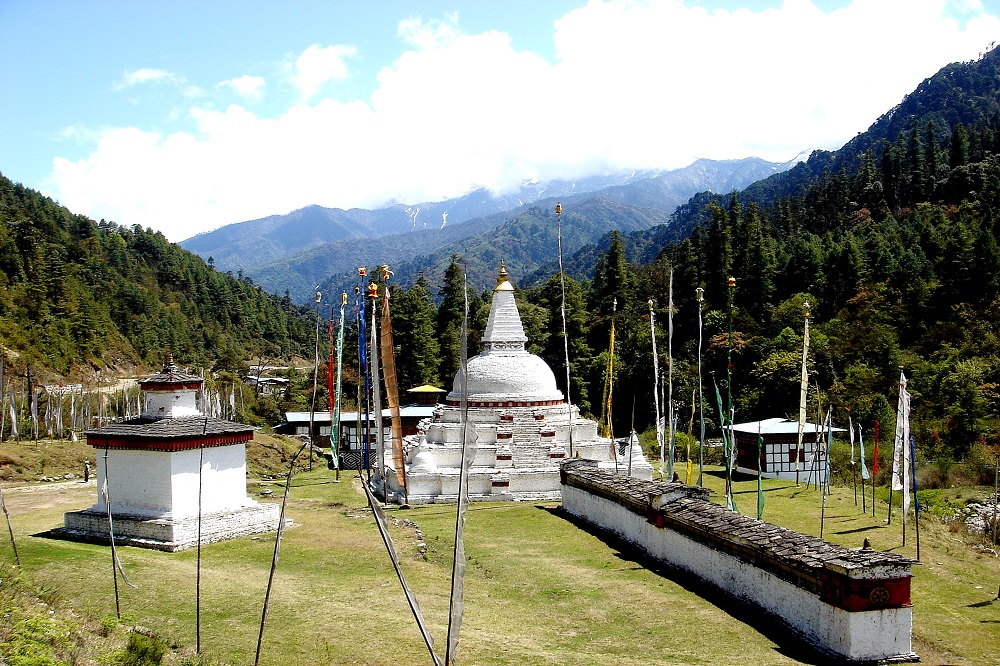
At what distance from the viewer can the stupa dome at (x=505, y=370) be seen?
3869cm

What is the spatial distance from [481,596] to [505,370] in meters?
21.3

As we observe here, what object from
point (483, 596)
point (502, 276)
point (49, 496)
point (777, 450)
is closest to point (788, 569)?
point (483, 596)

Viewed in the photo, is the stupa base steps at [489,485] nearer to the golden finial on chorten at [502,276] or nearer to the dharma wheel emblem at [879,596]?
the golden finial on chorten at [502,276]

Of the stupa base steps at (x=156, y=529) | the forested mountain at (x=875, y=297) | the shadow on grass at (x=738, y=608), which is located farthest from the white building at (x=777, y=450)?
the stupa base steps at (x=156, y=529)

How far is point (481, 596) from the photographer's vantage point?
59.7 feet

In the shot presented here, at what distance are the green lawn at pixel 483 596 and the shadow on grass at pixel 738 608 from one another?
0.23 feet

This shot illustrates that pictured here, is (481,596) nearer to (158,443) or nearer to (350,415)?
(158,443)

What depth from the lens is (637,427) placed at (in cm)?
6306

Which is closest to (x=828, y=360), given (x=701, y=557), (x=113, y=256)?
(x=701, y=557)

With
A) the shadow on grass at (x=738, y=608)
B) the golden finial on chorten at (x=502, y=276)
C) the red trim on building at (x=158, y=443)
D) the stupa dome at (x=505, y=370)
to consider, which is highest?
the golden finial on chorten at (x=502, y=276)

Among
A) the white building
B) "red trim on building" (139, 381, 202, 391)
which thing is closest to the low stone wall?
"red trim on building" (139, 381, 202, 391)

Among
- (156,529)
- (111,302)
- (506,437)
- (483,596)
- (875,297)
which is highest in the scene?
(111,302)

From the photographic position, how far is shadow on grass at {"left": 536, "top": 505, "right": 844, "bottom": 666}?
14.6 m

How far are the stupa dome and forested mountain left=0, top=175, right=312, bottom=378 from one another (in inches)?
1528
